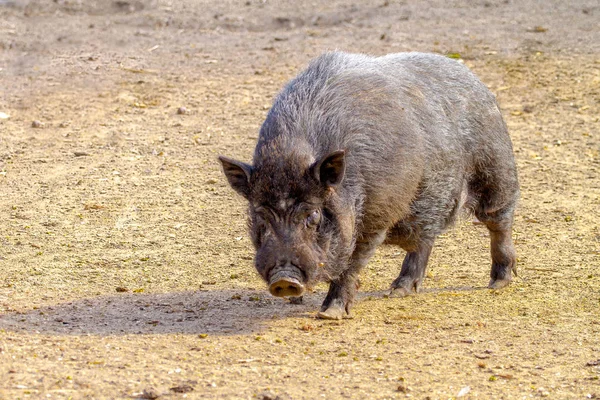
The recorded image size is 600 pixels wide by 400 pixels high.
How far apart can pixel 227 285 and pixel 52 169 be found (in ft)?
10.6

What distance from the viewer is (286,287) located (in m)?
6.17

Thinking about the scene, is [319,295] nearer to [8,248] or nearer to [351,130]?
[351,130]

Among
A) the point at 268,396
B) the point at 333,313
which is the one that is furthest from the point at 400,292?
the point at 268,396

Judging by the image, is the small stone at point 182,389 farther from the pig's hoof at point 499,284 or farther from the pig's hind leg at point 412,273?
the pig's hoof at point 499,284

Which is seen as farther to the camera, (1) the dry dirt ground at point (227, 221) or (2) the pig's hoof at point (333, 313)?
(2) the pig's hoof at point (333, 313)

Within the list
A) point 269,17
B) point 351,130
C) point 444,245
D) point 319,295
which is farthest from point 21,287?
point 269,17

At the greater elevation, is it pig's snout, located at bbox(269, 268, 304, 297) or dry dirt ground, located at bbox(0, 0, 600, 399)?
pig's snout, located at bbox(269, 268, 304, 297)

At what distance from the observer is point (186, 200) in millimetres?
9781

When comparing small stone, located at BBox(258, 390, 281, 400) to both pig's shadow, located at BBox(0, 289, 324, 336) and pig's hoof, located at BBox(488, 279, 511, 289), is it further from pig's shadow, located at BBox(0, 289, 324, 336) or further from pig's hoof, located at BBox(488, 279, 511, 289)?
pig's hoof, located at BBox(488, 279, 511, 289)

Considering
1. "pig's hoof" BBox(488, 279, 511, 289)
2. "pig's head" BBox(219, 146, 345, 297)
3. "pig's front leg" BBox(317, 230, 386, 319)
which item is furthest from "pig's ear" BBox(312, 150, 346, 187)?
"pig's hoof" BBox(488, 279, 511, 289)

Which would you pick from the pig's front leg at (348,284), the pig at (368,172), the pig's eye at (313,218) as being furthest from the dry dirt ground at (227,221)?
the pig's eye at (313,218)

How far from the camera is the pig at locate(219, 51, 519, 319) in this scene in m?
6.39

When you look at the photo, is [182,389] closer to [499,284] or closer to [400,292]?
[400,292]

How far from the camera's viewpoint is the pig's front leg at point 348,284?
22.9 feet
